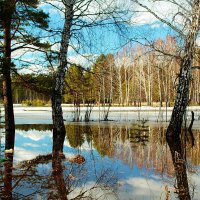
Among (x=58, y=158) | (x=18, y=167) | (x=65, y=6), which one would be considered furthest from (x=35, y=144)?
(x=65, y=6)

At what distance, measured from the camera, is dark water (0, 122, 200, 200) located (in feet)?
14.2

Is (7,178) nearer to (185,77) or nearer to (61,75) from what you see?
(185,77)

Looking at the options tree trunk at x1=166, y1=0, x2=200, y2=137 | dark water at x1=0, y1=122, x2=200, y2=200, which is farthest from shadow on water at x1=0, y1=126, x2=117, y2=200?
tree trunk at x1=166, y1=0, x2=200, y2=137

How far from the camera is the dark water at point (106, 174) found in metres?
4.32

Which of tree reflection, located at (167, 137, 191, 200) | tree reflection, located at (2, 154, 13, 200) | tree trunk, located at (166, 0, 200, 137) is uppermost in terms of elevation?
tree trunk, located at (166, 0, 200, 137)

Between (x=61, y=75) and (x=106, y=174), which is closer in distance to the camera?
(x=106, y=174)

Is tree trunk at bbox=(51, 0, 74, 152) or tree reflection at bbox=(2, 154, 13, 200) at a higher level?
tree trunk at bbox=(51, 0, 74, 152)

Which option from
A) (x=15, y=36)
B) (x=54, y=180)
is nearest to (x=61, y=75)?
(x=15, y=36)

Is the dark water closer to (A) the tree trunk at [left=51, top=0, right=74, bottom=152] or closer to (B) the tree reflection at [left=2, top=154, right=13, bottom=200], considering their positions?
(B) the tree reflection at [left=2, top=154, right=13, bottom=200]

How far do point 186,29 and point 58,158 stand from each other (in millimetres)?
5982

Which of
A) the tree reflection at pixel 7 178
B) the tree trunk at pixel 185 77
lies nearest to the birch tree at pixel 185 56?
the tree trunk at pixel 185 77

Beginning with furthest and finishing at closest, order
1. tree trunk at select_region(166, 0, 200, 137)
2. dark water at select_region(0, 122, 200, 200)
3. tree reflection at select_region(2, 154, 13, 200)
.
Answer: tree trunk at select_region(166, 0, 200, 137) < dark water at select_region(0, 122, 200, 200) < tree reflection at select_region(2, 154, 13, 200)

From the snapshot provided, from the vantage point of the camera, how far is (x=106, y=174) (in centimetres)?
544

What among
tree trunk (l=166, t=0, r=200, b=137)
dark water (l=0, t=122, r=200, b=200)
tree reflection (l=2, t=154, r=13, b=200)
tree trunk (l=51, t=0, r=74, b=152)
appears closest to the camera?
tree reflection (l=2, t=154, r=13, b=200)
